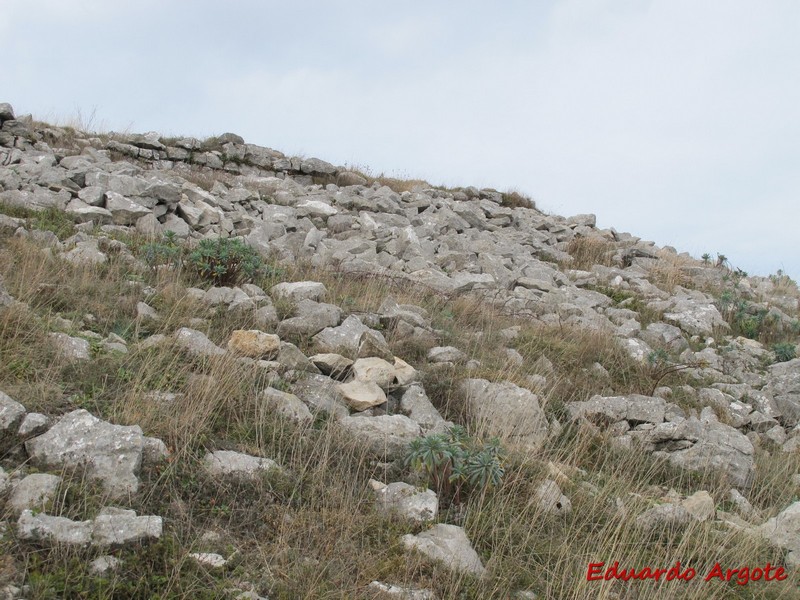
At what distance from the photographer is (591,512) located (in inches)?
154

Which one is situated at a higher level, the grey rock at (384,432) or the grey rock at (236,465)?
the grey rock at (384,432)

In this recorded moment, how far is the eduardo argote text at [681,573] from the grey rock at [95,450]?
2.40 meters

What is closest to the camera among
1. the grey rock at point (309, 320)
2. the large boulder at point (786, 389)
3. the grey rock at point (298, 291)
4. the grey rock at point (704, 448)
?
the grey rock at point (704, 448)

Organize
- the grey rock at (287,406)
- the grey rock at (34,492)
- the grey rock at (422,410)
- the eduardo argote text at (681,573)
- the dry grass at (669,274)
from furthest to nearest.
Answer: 1. the dry grass at (669,274)
2. the grey rock at (422,410)
3. the grey rock at (287,406)
4. the eduardo argote text at (681,573)
5. the grey rock at (34,492)

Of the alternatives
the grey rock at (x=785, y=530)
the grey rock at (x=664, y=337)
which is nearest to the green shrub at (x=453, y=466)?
the grey rock at (x=785, y=530)

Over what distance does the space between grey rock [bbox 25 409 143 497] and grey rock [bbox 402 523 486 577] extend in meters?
1.46

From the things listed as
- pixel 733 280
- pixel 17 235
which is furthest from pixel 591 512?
pixel 733 280

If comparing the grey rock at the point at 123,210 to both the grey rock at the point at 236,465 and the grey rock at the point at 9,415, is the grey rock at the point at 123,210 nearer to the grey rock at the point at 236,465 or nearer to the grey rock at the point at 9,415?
the grey rock at the point at 9,415

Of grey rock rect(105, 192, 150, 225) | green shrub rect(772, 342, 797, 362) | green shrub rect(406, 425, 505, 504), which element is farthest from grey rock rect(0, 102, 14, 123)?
green shrub rect(772, 342, 797, 362)

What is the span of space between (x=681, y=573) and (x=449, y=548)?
1272 mm

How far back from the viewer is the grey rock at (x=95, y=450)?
3264 millimetres

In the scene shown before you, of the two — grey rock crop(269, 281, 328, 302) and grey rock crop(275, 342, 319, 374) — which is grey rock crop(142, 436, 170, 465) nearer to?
grey rock crop(275, 342, 319, 374)

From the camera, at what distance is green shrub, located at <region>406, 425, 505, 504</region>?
378 cm

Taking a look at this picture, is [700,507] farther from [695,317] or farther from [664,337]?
[695,317]
